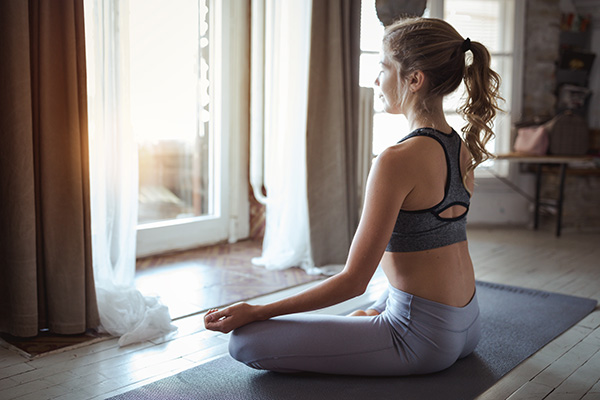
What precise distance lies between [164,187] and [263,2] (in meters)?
1.33

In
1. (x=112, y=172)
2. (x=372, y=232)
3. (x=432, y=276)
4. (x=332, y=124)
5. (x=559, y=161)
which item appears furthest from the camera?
(x=559, y=161)

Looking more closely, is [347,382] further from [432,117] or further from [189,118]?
[189,118]

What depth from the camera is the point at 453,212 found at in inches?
62.6

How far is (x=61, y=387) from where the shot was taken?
163cm

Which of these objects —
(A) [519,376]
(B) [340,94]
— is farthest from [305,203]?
(A) [519,376]

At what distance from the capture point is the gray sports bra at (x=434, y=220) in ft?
5.08

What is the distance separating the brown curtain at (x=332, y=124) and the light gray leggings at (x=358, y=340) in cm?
151

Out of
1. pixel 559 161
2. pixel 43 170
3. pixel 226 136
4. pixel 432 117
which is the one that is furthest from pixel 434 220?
pixel 559 161

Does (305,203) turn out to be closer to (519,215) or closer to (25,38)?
(25,38)

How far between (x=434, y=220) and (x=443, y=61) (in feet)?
1.36

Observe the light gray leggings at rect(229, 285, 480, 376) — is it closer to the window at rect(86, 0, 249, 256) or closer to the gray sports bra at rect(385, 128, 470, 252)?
the gray sports bra at rect(385, 128, 470, 252)

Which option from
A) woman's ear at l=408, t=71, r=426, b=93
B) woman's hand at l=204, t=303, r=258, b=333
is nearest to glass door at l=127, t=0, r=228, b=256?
woman's hand at l=204, t=303, r=258, b=333

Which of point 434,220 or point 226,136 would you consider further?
point 226,136

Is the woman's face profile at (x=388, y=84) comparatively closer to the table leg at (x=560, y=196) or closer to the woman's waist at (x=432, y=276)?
the woman's waist at (x=432, y=276)
